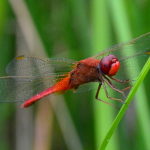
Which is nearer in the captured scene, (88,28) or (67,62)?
(67,62)

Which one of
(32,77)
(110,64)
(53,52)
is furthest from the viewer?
(53,52)

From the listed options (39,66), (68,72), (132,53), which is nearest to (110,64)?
(132,53)

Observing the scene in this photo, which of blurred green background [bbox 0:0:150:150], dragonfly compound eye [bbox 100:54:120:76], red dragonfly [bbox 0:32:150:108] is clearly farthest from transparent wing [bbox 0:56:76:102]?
blurred green background [bbox 0:0:150:150]

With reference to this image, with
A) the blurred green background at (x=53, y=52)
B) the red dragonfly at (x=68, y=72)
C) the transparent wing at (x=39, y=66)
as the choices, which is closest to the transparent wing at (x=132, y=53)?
the red dragonfly at (x=68, y=72)

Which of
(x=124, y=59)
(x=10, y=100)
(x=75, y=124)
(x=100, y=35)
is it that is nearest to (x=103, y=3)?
Answer: (x=100, y=35)

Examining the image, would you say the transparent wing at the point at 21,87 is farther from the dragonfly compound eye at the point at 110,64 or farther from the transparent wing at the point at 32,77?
the dragonfly compound eye at the point at 110,64

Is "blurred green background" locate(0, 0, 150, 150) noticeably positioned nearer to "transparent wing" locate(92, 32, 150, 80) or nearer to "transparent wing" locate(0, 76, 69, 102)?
"transparent wing" locate(92, 32, 150, 80)

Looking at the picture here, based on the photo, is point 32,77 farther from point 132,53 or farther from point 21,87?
point 132,53

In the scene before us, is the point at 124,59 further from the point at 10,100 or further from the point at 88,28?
the point at 10,100
